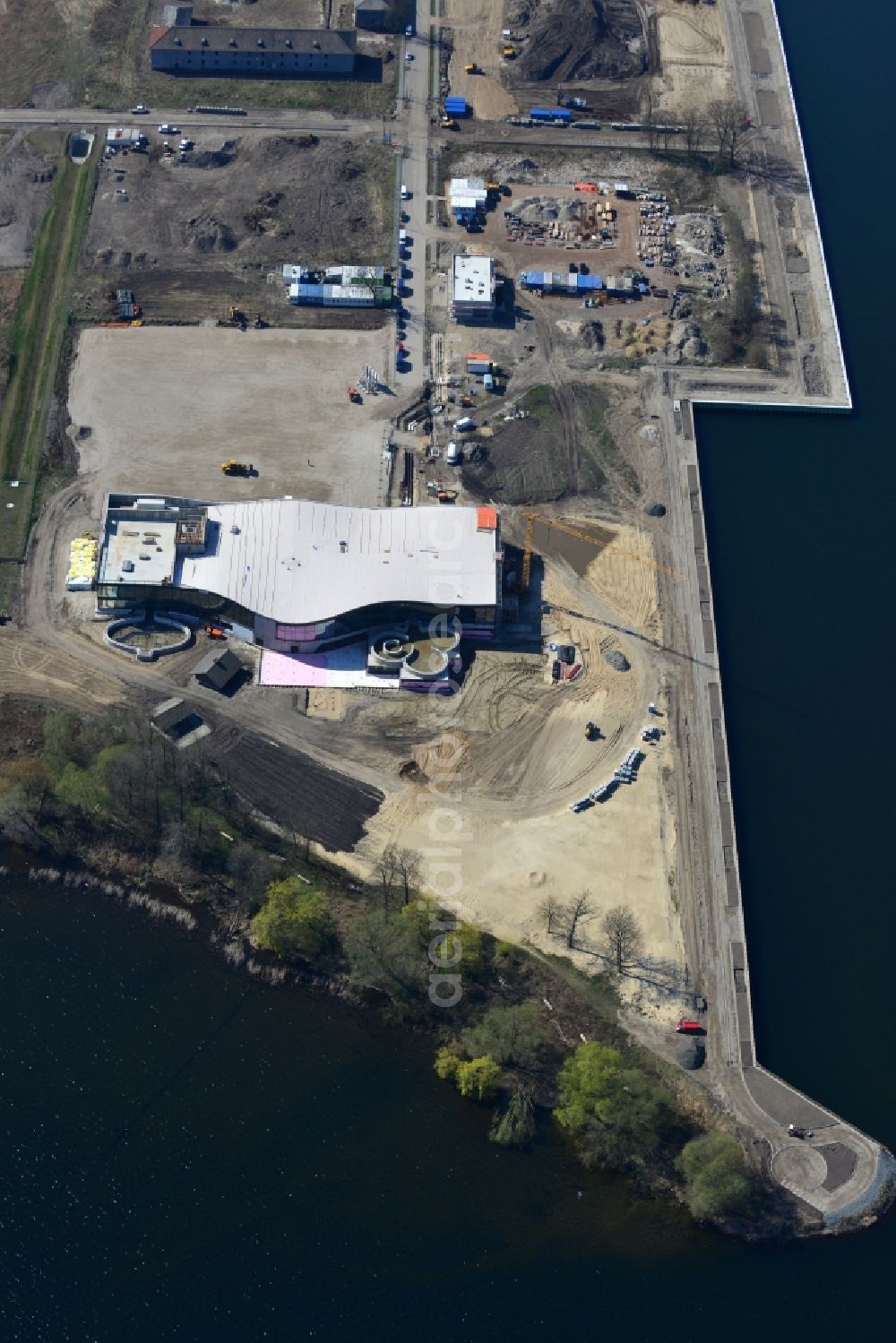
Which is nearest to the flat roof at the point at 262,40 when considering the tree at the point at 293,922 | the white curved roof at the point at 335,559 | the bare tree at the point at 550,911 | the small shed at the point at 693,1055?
the white curved roof at the point at 335,559

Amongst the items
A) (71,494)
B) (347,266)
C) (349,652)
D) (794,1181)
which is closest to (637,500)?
(349,652)

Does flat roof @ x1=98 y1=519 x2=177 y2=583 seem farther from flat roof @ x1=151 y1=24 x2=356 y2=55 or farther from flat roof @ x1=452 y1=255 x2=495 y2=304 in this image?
flat roof @ x1=151 y1=24 x2=356 y2=55

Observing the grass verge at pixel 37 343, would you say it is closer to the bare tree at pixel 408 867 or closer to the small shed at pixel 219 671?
the small shed at pixel 219 671

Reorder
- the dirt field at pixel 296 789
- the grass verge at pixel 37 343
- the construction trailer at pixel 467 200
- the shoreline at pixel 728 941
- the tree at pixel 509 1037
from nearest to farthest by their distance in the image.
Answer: the shoreline at pixel 728 941
the tree at pixel 509 1037
the dirt field at pixel 296 789
the grass verge at pixel 37 343
the construction trailer at pixel 467 200

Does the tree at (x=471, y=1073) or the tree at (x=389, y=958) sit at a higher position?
the tree at (x=389, y=958)

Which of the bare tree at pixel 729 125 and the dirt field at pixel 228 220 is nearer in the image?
the dirt field at pixel 228 220

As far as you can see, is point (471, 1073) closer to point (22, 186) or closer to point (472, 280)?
point (472, 280)

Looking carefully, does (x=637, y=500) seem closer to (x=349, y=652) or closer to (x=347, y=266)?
(x=349, y=652)

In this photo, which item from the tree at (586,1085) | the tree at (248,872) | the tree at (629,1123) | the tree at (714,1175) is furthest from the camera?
the tree at (248,872)
